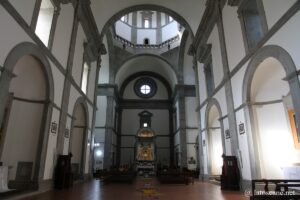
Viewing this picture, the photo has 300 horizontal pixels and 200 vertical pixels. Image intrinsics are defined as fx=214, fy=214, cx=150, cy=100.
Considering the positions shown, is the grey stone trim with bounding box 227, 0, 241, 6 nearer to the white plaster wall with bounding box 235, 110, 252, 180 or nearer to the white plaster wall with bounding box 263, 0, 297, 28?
the white plaster wall with bounding box 263, 0, 297, 28

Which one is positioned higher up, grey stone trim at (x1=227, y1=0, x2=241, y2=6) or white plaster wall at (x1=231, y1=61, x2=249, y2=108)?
grey stone trim at (x1=227, y1=0, x2=241, y2=6)

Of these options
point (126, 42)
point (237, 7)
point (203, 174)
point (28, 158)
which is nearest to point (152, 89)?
point (126, 42)

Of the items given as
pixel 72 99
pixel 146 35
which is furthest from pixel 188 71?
pixel 72 99

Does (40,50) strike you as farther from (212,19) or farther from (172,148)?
(172,148)

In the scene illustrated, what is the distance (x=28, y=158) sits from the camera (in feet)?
22.3

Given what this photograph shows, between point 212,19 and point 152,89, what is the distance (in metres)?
15.2

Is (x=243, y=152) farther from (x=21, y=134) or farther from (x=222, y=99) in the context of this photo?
(x=21, y=134)

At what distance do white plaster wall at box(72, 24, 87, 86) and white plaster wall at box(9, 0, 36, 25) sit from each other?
3960mm

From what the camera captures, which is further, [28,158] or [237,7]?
[237,7]

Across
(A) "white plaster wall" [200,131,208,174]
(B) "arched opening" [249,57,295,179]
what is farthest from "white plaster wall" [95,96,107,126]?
(B) "arched opening" [249,57,295,179]

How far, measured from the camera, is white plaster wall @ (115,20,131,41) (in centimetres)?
2169

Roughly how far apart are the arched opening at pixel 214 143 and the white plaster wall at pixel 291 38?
5666mm

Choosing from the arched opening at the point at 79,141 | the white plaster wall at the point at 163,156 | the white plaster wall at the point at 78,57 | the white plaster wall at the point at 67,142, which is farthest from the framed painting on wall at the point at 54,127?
the white plaster wall at the point at 163,156

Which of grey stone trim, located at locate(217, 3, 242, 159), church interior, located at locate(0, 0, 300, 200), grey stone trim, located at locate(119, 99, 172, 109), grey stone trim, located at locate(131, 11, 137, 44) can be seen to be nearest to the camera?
church interior, located at locate(0, 0, 300, 200)
